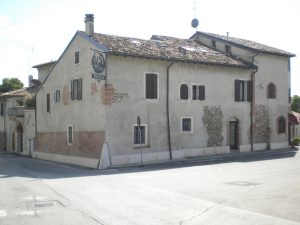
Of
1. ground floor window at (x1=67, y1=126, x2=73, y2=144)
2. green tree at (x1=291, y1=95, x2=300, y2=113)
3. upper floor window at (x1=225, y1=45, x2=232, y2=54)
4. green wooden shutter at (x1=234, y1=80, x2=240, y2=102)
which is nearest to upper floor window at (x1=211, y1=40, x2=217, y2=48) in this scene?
upper floor window at (x1=225, y1=45, x2=232, y2=54)

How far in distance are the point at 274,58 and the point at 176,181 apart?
19.9m

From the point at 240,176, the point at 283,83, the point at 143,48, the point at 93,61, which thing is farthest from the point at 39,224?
Result: the point at 283,83

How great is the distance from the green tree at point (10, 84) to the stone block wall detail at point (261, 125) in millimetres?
44721

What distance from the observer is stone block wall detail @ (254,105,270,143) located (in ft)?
104

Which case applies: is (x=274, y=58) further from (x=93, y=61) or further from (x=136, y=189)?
(x=136, y=189)

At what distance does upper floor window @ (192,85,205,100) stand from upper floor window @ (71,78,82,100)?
24.3 feet

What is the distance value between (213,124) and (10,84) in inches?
1818

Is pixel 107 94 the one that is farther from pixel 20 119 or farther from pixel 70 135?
pixel 20 119

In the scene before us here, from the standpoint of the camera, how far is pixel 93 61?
25.0 m

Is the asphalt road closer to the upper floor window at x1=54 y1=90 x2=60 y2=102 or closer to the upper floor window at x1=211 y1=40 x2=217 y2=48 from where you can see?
the upper floor window at x1=54 y1=90 x2=60 y2=102

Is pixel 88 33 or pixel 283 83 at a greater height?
pixel 88 33

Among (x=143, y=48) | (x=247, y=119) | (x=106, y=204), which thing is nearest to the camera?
(x=106, y=204)

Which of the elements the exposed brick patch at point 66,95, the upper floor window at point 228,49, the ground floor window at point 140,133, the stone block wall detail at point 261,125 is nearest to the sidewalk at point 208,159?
the stone block wall detail at point 261,125

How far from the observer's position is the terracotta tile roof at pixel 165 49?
25.4 metres
